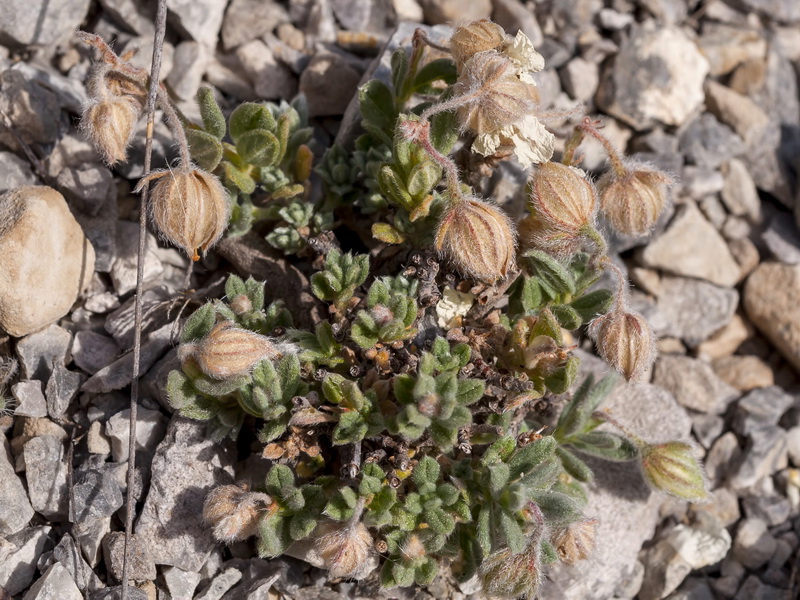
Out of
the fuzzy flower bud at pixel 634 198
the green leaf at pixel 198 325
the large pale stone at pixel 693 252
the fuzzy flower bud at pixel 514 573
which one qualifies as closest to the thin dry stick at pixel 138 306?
the green leaf at pixel 198 325

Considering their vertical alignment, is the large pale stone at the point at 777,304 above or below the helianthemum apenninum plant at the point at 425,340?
below

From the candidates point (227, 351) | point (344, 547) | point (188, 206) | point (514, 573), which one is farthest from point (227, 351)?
point (514, 573)

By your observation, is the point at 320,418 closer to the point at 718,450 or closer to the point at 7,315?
the point at 7,315

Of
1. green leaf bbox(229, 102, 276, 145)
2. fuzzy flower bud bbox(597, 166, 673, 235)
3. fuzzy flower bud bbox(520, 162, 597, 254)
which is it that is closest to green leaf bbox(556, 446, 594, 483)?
fuzzy flower bud bbox(520, 162, 597, 254)

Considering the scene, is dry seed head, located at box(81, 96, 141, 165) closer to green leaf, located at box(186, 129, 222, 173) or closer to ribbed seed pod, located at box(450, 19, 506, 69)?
green leaf, located at box(186, 129, 222, 173)

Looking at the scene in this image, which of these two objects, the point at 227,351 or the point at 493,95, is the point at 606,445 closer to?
the point at 493,95

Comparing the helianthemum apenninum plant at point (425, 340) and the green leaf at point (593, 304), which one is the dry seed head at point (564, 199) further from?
the green leaf at point (593, 304)
